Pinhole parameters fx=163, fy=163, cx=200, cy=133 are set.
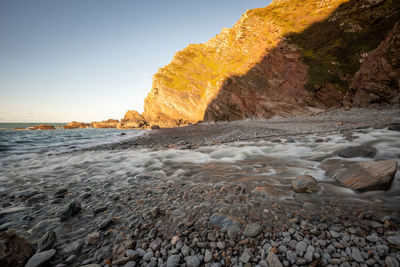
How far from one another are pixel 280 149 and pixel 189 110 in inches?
2014

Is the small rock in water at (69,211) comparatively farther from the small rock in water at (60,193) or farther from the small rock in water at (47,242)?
the small rock in water at (60,193)

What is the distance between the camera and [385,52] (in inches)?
683

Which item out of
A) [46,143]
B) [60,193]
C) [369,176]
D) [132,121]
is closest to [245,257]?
[369,176]

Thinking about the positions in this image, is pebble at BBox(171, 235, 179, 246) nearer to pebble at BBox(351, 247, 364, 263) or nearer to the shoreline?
pebble at BBox(351, 247, 364, 263)

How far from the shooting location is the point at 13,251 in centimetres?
171

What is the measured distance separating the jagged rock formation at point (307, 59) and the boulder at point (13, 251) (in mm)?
25077

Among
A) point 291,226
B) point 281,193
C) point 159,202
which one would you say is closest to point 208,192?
point 159,202

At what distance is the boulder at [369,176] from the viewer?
282 cm

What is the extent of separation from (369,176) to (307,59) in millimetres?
30831

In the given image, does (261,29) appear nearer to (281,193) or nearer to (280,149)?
(280,149)

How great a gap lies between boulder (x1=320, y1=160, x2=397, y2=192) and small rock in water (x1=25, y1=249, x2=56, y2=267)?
4.60 m

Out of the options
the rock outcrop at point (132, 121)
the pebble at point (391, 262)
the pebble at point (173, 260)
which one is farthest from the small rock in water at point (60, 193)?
the rock outcrop at point (132, 121)

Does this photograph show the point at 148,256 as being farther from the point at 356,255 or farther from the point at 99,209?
the point at 356,255

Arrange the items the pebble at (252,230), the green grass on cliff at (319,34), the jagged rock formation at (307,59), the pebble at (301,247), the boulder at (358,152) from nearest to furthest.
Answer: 1. the pebble at (301,247)
2. the pebble at (252,230)
3. the boulder at (358,152)
4. the jagged rock formation at (307,59)
5. the green grass on cliff at (319,34)
